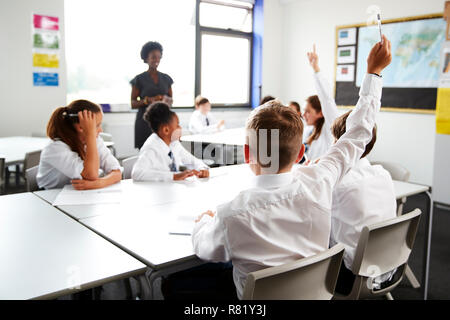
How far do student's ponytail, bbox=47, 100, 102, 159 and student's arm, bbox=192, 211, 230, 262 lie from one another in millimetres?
1190

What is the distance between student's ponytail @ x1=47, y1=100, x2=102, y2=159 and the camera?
7.16 ft

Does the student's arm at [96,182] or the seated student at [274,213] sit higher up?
the seated student at [274,213]

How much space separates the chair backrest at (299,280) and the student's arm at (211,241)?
15 centimetres

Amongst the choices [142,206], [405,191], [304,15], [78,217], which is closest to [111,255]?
[78,217]

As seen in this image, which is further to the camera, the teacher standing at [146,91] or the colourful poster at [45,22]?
the colourful poster at [45,22]

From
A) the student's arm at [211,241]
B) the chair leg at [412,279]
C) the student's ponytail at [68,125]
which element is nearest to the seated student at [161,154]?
the student's ponytail at [68,125]

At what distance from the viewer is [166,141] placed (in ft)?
8.88

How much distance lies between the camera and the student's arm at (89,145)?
2160 mm

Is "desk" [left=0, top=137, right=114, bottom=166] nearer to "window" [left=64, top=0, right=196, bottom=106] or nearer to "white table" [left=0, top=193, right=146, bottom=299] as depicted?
"window" [left=64, top=0, right=196, bottom=106]

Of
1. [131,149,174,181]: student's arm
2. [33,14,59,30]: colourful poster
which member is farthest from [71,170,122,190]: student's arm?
[33,14,59,30]: colourful poster

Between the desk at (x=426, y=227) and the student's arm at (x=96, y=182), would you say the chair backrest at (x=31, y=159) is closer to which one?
the student's arm at (x=96, y=182)
